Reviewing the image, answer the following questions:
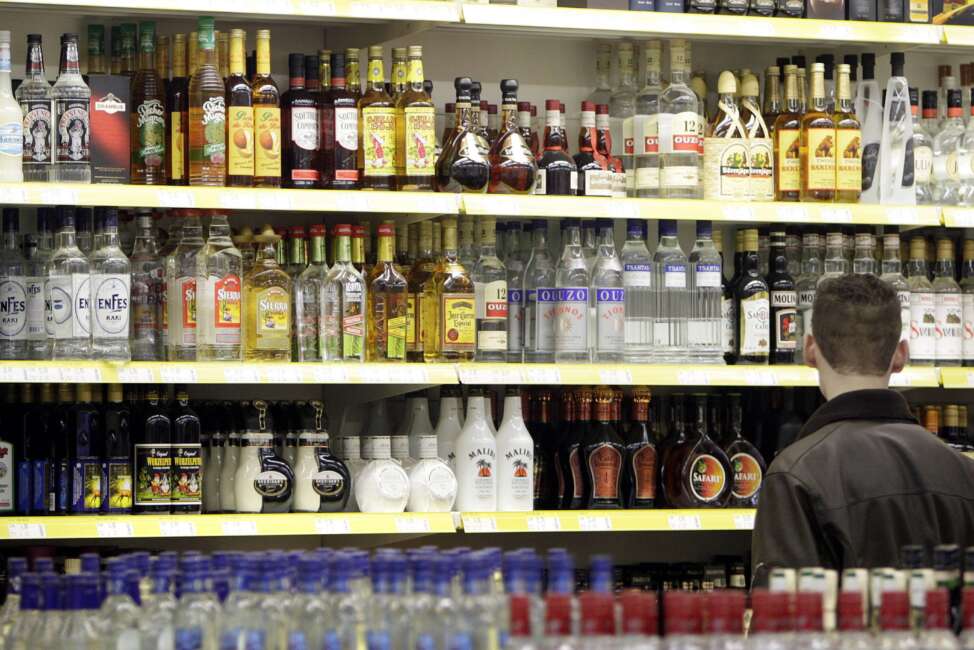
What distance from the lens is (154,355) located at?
3.89 m

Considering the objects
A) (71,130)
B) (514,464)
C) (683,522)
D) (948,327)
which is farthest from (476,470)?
(948,327)

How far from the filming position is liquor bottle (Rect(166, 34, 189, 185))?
3906 mm

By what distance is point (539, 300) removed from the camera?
13.6ft

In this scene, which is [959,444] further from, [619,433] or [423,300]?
[423,300]

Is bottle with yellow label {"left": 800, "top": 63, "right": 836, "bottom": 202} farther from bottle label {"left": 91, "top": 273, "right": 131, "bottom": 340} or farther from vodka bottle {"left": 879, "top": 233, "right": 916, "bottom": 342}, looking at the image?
bottle label {"left": 91, "top": 273, "right": 131, "bottom": 340}

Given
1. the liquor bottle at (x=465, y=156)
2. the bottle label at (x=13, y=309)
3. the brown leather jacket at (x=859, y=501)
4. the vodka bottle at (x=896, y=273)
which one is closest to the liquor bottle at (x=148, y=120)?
the bottle label at (x=13, y=309)

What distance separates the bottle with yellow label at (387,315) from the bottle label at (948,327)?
5.07ft

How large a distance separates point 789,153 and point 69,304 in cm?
197

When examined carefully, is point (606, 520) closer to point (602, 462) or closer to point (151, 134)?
point (602, 462)

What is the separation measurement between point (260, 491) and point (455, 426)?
56cm

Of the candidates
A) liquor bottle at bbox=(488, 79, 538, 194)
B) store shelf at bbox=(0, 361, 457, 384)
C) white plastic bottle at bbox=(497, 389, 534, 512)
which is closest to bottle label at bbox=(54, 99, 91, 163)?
store shelf at bbox=(0, 361, 457, 384)

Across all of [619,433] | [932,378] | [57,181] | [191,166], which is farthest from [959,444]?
[57,181]

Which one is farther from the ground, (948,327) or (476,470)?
(948,327)

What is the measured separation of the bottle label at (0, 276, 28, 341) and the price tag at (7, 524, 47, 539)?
475mm
